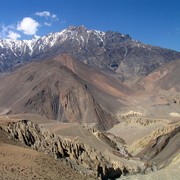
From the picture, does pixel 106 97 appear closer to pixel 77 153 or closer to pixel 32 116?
pixel 32 116

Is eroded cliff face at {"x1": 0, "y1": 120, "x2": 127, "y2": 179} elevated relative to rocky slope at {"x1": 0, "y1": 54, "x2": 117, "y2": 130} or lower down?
lower down

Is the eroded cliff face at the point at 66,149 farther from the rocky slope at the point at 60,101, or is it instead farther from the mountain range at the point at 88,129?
the rocky slope at the point at 60,101

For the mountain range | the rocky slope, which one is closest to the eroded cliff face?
the mountain range

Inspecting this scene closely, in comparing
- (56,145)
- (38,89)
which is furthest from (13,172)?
(38,89)

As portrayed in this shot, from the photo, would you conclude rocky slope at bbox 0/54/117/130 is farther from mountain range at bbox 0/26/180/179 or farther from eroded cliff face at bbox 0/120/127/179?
eroded cliff face at bbox 0/120/127/179

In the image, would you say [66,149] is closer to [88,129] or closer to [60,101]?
[88,129]

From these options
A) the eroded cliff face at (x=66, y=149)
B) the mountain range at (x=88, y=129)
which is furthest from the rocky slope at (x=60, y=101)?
the eroded cliff face at (x=66, y=149)

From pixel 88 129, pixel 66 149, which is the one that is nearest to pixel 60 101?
Result: pixel 88 129

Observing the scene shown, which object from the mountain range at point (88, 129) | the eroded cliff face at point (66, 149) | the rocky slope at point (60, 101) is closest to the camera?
the eroded cliff face at point (66, 149)
